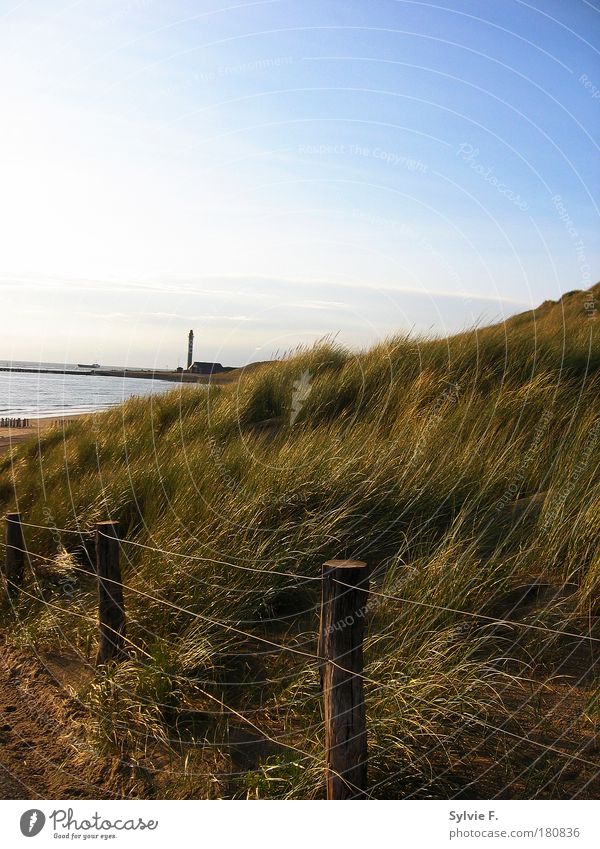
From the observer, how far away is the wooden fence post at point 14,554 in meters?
6.12

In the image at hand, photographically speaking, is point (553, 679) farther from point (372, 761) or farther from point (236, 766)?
point (236, 766)

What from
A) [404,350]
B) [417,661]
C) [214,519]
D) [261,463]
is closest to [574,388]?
[404,350]

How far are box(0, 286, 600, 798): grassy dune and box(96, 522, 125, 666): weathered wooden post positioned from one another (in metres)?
0.17

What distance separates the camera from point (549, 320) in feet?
45.6

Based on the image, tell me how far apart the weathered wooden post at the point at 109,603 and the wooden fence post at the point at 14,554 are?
1.81 metres

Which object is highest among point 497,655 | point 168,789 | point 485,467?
point 485,467

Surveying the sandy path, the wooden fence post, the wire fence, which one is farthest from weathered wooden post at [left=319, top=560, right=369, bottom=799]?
the wooden fence post

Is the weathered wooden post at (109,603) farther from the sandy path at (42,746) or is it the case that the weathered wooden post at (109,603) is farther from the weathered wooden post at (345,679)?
the weathered wooden post at (345,679)

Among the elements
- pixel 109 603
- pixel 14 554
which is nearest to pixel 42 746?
pixel 109 603

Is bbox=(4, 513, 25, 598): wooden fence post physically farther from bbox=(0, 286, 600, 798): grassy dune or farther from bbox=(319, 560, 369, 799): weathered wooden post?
bbox=(319, 560, 369, 799): weathered wooden post

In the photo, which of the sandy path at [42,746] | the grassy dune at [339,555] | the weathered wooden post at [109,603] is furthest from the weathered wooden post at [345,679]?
the weathered wooden post at [109,603]

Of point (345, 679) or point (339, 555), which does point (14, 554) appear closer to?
point (339, 555)

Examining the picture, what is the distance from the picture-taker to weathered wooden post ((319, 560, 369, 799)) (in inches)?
116

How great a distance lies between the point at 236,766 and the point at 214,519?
2.13 meters
